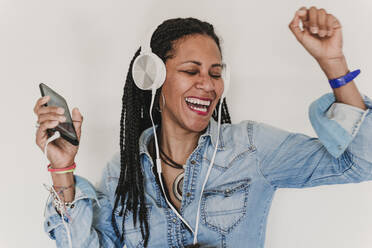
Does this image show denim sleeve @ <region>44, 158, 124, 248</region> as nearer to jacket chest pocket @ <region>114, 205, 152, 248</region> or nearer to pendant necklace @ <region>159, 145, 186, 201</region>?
jacket chest pocket @ <region>114, 205, 152, 248</region>

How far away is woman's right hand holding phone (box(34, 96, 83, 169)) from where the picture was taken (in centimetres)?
145

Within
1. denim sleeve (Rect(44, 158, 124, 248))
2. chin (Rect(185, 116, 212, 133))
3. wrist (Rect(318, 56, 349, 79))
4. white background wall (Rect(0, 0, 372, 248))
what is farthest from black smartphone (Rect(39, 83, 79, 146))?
wrist (Rect(318, 56, 349, 79))

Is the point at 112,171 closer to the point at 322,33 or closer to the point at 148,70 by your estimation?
the point at 148,70

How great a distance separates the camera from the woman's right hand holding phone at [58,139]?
1446 mm

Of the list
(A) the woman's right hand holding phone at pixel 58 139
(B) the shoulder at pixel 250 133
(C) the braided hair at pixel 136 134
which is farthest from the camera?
(C) the braided hair at pixel 136 134

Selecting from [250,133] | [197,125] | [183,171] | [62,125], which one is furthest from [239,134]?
[62,125]

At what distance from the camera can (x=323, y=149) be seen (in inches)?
52.7

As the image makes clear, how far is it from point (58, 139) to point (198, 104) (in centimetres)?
54

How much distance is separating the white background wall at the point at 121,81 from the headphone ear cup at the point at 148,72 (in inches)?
20.1

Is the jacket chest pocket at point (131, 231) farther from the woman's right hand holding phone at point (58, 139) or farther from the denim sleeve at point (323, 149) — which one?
the denim sleeve at point (323, 149)

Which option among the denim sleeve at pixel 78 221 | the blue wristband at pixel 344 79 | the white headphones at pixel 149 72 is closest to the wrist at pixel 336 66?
the blue wristband at pixel 344 79

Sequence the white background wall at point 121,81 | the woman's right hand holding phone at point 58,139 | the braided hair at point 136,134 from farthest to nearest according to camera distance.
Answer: the white background wall at point 121,81, the braided hair at point 136,134, the woman's right hand holding phone at point 58,139

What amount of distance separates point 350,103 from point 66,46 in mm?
1364

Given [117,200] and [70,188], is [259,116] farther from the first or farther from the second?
[70,188]
